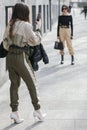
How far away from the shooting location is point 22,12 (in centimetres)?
661

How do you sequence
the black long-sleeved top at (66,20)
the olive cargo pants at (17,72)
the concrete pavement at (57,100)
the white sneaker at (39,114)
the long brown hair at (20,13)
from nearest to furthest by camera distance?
the long brown hair at (20,13), the olive cargo pants at (17,72), the concrete pavement at (57,100), the white sneaker at (39,114), the black long-sleeved top at (66,20)

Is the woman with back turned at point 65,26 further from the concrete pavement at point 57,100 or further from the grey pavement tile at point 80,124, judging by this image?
the grey pavement tile at point 80,124

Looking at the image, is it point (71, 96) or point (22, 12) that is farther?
point (71, 96)

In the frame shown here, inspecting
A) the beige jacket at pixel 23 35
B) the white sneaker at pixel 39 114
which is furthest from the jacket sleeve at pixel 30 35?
the white sneaker at pixel 39 114

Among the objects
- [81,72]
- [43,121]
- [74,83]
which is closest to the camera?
[43,121]

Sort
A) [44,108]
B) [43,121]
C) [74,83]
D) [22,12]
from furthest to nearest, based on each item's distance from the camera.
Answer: [74,83] → [44,108] → [43,121] → [22,12]

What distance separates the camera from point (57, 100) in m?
8.66

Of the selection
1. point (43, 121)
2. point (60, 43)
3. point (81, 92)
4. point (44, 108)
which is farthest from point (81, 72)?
point (43, 121)

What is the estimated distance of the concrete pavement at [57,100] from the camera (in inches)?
277

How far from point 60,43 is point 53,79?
6.92ft

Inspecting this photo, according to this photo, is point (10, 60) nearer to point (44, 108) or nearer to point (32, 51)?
point (32, 51)

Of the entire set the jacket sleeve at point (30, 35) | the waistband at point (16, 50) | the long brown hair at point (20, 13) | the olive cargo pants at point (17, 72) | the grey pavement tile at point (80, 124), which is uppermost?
the long brown hair at point (20, 13)

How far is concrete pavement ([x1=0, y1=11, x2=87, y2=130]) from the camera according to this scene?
277 inches

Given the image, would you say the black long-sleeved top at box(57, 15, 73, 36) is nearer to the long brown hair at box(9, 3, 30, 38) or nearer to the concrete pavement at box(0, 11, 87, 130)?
the concrete pavement at box(0, 11, 87, 130)
